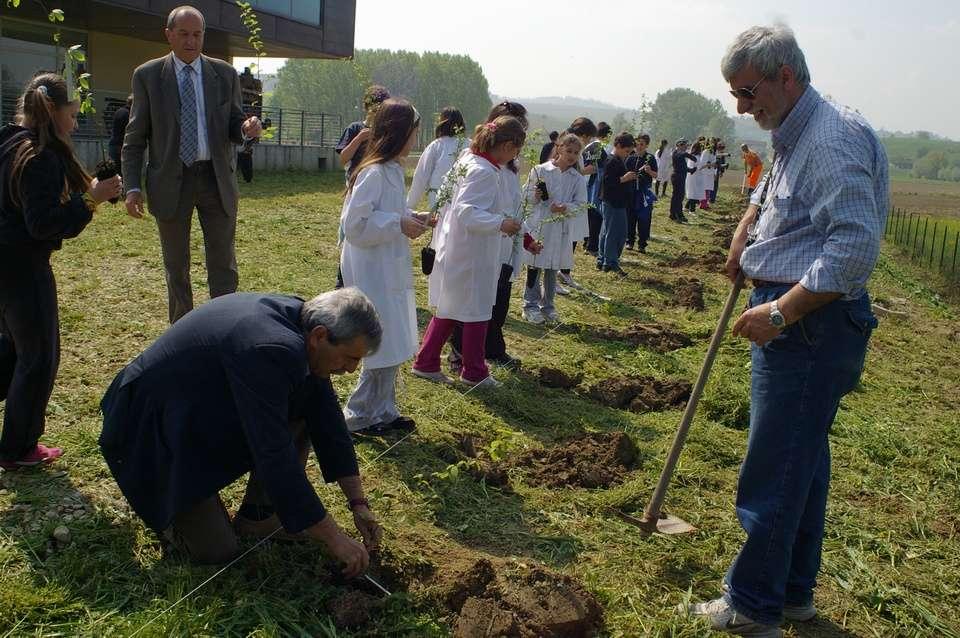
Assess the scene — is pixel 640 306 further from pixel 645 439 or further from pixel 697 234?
pixel 697 234

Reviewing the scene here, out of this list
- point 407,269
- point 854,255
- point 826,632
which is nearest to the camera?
point 854,255

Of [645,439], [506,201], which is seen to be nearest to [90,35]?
[506,201]

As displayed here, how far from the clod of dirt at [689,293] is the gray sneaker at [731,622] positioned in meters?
6.91

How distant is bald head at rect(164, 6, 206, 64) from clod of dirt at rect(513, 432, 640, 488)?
10.8ft

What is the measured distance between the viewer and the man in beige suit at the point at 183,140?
5.40m

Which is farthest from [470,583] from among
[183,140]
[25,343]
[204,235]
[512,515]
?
[183,140]

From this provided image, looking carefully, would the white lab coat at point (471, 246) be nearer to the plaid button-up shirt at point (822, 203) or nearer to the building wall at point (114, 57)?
the plaid button-up shirt at point (822, 203)

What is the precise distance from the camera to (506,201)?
6336mm

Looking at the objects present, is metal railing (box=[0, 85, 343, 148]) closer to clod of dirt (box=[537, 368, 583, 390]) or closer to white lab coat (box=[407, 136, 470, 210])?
white lab coat (box=[407, 136, 470, 210])

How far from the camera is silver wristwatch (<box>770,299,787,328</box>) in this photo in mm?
2770

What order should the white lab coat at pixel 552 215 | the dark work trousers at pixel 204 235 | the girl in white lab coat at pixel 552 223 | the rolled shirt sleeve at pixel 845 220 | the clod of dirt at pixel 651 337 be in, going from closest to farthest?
the rolled shirt sleeve at pixel 845 220
the dark work trousers at pixel 204 235
the clod of dirt at pixel 651 337
the girl in white lab coat at pixel 552 223
the white lab coat at pixel 552 215

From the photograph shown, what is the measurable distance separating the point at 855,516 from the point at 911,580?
63cm

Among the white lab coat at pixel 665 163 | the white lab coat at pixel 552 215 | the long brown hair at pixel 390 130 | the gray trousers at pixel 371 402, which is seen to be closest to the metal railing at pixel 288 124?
the white lab coat at pixel 665 163

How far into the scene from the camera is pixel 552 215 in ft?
28.1
